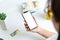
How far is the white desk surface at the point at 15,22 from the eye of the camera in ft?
4.64

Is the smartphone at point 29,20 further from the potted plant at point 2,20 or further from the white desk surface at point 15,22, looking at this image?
the potted plant at point 2,20

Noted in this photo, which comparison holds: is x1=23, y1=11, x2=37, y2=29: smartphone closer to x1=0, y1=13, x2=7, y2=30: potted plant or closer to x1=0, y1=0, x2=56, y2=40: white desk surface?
x1=0, y1=0, x2=56, y2=40: white desk surface

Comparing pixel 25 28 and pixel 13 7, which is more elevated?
pixel 13 7

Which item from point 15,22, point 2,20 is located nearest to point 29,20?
point 15,22

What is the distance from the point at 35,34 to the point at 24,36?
104 mm

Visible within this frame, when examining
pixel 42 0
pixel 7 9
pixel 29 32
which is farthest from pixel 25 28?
pixel 42 0

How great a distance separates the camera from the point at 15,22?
1583 mm

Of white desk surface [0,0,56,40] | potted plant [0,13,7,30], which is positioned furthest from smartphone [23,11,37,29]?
potted plant [0,13,7,30]

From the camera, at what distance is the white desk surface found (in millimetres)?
1415

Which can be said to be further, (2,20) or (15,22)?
(15,22)

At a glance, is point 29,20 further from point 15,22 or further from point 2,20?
point 2,20

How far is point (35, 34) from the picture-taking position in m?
1.44

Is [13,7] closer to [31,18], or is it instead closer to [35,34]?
[31,18]

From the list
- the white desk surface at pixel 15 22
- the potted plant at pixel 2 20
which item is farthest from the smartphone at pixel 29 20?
the potted plant at pixel 2 20
